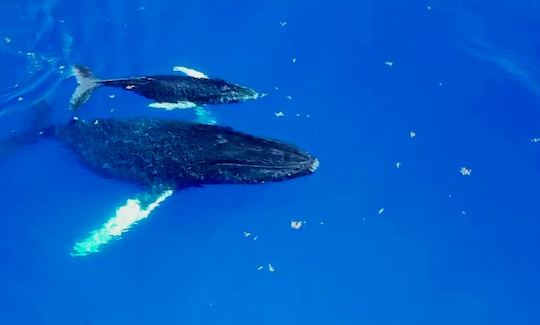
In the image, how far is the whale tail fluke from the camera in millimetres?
8406

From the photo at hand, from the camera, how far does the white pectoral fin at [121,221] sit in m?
7.21

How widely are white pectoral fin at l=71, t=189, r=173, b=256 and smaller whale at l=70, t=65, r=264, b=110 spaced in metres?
1.42

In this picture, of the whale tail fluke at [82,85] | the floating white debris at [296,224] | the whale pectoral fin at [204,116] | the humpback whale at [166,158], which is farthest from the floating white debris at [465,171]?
the whale tail fluke at [82,85]

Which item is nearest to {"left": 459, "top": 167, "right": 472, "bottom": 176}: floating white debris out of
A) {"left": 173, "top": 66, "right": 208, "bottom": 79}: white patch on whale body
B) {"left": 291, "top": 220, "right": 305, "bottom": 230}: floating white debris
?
{"left": 291, "top": 220, "right": 305, "bottom": 230}: floating white debris

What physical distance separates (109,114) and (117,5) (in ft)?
8.10

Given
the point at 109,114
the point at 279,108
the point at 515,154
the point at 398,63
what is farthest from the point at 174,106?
the point at 515,154

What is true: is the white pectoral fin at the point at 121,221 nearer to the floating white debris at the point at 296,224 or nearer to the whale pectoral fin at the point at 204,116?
the whale pectoral fin at the point at 204,116

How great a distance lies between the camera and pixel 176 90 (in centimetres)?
841

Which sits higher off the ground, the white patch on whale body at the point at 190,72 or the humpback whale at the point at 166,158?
the white patch on whale body at the point at 190,72

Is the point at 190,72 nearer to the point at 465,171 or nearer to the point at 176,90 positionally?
the point at 176,90

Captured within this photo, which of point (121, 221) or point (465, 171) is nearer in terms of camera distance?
point (121, 221)

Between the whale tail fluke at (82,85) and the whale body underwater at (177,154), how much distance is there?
15.6 inches

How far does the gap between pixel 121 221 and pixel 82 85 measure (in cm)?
222

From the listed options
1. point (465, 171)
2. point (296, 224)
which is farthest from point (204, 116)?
point (465, 171)
